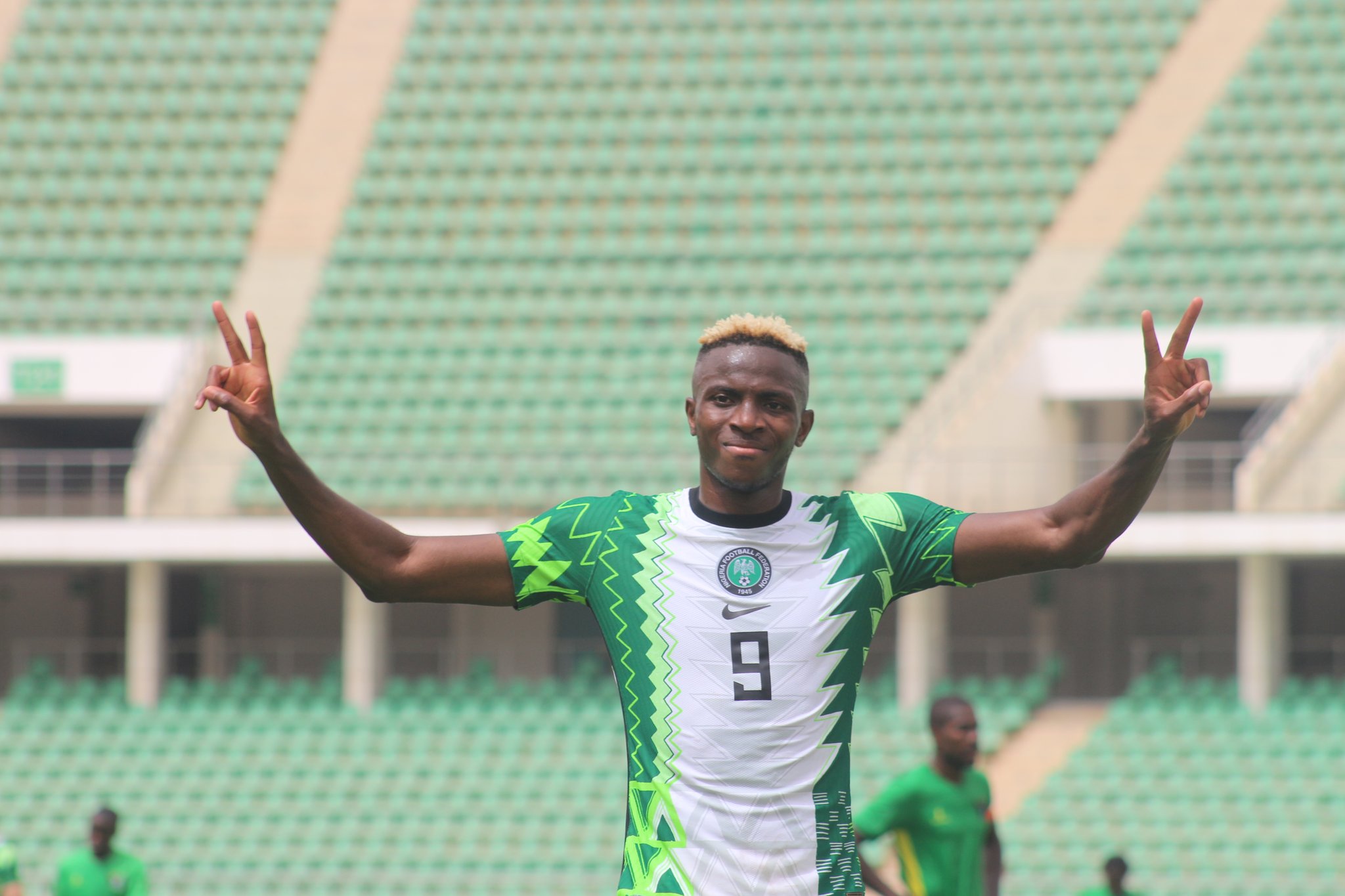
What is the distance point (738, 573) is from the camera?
2.91 meters

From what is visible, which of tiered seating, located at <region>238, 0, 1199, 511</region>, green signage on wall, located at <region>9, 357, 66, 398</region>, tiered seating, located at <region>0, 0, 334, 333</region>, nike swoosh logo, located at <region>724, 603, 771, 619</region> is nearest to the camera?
nike swoosh logo, located at <region>724, 603, 771, 619</region>

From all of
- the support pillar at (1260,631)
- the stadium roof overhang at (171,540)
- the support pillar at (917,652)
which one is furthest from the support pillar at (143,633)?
the support pillar at (1260,631)

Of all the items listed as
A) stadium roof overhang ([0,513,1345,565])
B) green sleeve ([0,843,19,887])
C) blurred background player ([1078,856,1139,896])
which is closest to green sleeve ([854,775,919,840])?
blurred background player ([1078,856,1139,896])

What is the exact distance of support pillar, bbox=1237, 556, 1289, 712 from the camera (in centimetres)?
1628

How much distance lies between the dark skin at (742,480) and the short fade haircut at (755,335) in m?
0.02

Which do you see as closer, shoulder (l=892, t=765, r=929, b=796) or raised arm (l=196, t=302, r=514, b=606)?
raised arm (l=196, t=302, r=514, b=606)

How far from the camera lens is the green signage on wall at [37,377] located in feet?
60.3

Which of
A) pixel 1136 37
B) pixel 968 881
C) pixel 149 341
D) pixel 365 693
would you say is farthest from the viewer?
pixel 1136 37

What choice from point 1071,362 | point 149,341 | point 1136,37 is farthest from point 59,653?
point 1136,37

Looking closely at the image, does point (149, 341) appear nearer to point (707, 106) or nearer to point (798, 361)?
point (707, 106)

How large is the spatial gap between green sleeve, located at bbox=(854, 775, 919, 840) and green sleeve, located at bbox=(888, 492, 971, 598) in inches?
162

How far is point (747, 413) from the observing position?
285cm

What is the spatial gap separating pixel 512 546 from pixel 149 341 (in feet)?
54.5

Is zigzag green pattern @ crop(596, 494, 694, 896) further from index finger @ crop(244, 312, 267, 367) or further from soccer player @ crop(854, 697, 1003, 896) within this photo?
soccer player @ crop(854, 697, 1003, 896)
